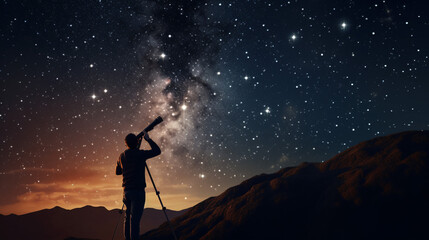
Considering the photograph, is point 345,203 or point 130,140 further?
point 345,203

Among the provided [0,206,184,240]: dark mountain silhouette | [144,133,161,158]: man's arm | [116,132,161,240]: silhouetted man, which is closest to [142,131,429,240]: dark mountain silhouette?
[116,132,161,240]: silhouetted man

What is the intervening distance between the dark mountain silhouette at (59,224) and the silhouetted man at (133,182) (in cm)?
10305

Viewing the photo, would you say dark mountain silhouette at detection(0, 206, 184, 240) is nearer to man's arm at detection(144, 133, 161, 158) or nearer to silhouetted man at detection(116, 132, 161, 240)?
silhouetted man at detection(116, 132, 161, 240)

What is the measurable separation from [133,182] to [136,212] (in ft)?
1.69

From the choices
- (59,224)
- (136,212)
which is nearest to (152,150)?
(136,212)

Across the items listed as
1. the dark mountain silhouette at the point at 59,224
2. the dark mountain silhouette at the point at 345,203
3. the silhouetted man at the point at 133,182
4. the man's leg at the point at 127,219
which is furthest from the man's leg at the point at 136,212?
the dark mountain silhouette at the point at 59,224

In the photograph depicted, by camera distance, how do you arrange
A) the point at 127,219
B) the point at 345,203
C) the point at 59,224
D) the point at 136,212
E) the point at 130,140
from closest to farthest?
the point at 136,212
the point at 127,219
the point at 130,140
the point at 345,203
the point at 59,224

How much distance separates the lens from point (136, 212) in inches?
157

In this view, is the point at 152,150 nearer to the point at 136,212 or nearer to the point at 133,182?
the point at 133,182

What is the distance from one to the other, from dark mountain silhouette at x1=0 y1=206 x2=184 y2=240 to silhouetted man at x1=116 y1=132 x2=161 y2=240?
4057 inches

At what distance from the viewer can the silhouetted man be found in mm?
4008

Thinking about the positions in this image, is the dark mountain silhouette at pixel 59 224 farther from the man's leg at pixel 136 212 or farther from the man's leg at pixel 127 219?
the man's leg at pixel 136 212

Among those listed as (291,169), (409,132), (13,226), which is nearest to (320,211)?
(291,169)

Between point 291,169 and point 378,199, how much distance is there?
697cm
